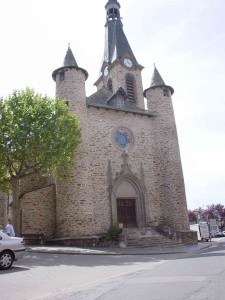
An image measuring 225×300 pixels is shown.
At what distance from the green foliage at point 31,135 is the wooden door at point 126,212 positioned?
6.13 m

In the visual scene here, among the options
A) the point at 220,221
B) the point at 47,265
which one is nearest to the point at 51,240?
the point at 47,265

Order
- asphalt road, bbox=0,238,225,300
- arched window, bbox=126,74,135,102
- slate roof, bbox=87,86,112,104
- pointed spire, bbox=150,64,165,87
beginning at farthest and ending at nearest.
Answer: arched window, bbox=126,74,135,102
pointed spire, bbox=150,64,165,87
slate roof, bbox=87,86,112,104
asphalt road, bbox=0,238,225,300

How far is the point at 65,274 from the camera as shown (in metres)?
8.44

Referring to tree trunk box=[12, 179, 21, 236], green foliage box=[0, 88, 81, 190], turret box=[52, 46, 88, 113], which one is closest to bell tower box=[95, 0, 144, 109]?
turret box=[52, 46, 88, 113]

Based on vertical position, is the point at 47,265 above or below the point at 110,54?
below

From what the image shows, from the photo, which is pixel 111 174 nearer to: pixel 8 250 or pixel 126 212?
pixel 126 212

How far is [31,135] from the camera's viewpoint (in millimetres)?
16547

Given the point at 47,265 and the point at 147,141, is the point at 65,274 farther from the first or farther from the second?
the point at 147,141

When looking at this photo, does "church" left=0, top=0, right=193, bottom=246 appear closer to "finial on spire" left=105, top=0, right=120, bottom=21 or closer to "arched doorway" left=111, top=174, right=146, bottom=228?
"arched doorway" left=111, top=174, right=146, bottom=228

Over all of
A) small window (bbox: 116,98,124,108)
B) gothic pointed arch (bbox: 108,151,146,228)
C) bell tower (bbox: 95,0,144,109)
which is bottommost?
gothic pointed arch (bbox: 108,151,146,228)

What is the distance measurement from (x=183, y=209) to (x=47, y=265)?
14971mm

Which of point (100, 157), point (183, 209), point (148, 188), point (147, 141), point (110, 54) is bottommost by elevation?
point (183, 209)

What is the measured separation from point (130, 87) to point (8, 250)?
2268cm

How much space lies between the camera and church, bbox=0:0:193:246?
782 inches
